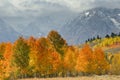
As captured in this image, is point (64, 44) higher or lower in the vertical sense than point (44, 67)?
higher

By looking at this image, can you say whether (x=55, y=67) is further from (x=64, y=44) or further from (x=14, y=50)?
(x=14, y=50)

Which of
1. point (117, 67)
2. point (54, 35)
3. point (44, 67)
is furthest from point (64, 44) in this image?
point (117, 67)

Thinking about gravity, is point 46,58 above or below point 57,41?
below

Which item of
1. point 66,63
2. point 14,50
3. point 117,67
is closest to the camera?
point 14,50

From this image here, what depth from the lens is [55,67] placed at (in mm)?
102250

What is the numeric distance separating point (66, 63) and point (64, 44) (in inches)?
371

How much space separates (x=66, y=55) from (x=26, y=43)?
18241 mm

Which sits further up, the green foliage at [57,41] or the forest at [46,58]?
the green foliage at [57,41]

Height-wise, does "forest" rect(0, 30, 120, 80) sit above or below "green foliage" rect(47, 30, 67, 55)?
below

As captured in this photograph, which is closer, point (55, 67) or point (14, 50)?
point (14, 50)

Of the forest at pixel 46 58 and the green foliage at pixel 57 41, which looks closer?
the forest at pixel 46 58

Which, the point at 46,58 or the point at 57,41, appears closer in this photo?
the point at 46,58

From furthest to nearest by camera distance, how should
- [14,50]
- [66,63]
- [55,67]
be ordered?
[66,63]
[55,67]
[14,50]

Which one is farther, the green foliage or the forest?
the green foliage
